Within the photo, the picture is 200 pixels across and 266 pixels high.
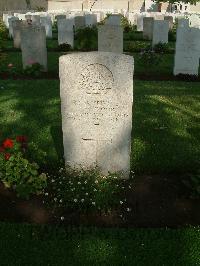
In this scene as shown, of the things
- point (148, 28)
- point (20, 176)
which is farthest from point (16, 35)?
A: point (20, 176)

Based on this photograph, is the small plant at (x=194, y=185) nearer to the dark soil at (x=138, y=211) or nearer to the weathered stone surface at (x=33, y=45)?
the dark soil at (x=138, y=211)

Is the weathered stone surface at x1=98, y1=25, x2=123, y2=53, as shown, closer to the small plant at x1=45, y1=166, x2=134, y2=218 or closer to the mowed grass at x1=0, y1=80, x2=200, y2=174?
the mowed grass at x1=0, y1=80, x2=200, y2=174

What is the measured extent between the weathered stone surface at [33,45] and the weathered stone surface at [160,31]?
6.68 m

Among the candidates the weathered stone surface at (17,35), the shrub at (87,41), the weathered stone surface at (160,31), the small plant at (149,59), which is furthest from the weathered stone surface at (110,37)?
the weathered stone surface at (17,35)

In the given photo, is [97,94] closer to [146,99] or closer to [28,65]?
[146,99]

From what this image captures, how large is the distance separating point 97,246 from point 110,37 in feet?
30.1

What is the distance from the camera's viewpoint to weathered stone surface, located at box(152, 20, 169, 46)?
1665cm

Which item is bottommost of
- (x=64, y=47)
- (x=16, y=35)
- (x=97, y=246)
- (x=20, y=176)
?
(x=97, y=246)

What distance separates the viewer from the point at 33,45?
463 inches

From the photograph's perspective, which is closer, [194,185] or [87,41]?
[194,185]

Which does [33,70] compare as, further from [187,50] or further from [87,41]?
[87,41]

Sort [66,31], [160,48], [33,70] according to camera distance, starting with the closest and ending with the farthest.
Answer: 1. [33,70]
2. [160,48]
3. [66,31]

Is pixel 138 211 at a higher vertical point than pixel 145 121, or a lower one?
lower

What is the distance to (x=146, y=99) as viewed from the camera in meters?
8.74
